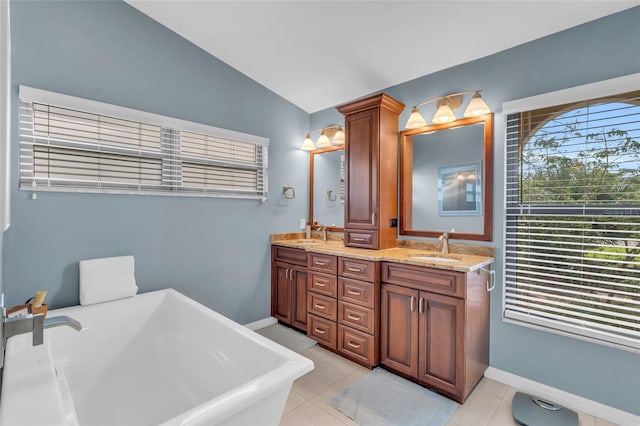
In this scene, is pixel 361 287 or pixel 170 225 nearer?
pixel 361 287

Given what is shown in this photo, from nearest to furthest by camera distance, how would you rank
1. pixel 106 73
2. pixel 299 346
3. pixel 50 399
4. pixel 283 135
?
pixel 50 399
pixel 106 73
pixel 299 346
pixel 283 135

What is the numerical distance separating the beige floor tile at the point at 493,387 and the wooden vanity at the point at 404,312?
6 centimetres

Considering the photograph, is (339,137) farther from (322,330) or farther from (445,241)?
(322,330)

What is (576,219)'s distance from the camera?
2.07 meters

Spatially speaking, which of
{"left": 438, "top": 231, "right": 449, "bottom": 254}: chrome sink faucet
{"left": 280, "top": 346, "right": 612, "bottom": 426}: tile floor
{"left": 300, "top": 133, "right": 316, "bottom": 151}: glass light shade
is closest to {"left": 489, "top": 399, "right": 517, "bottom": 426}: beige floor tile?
{"left": 280, "top": 346, "right": 612, "bottom": 426}: tile floor

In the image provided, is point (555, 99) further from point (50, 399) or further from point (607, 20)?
point (50, 399)

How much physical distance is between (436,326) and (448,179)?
4.19 ft

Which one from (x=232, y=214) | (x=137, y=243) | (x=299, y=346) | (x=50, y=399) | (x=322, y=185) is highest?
(x=322, y=185)

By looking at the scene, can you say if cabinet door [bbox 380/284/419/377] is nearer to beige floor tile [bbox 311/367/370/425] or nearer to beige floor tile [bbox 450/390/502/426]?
beige floor tile [bbox 311/367/370/425]

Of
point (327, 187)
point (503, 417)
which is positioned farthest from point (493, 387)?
point (327, 187)

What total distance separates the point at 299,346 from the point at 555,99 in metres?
2.84

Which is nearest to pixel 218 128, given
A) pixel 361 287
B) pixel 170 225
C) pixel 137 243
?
pixel 170 225

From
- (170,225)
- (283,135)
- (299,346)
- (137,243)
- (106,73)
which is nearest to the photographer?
(106,73)

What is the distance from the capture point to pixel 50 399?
1.07 meters
